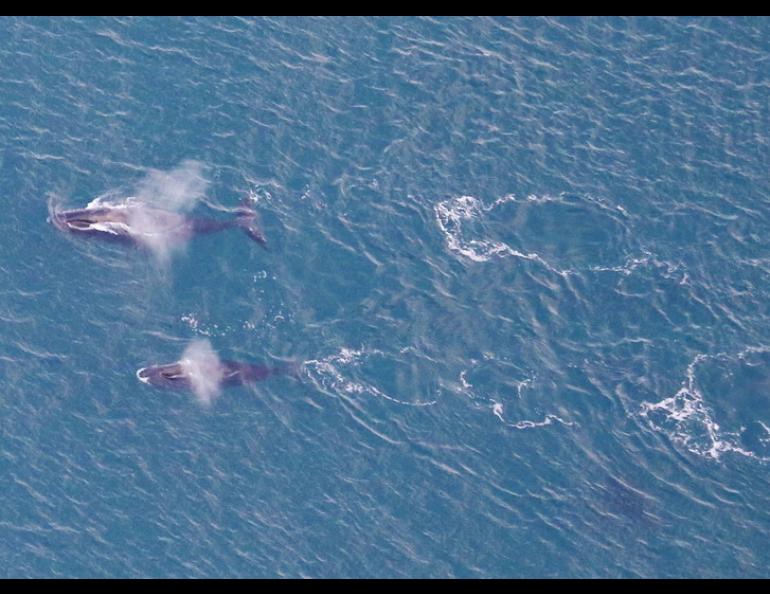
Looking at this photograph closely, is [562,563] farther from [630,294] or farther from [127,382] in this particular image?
[127,382]

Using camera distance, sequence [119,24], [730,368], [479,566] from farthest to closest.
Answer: [119,24] < [730,368] < [479,566]

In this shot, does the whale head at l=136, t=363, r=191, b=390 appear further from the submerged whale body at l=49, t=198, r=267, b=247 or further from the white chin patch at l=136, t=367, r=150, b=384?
the submerged whale body at l=49, t=198, r=267, b=247

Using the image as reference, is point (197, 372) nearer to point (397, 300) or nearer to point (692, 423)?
point (397, 300)

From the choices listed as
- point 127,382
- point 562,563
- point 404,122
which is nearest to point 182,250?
point 127,382

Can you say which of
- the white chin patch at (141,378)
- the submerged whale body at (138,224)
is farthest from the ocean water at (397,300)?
the submerged whale body at (138,224)

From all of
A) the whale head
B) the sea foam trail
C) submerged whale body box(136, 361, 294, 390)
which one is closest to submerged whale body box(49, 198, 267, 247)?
the sea foam trail

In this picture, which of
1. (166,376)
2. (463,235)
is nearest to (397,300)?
(463,235)

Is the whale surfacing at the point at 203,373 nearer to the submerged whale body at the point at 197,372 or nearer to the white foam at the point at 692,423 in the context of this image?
the submerged whale body at the point at 197,372
